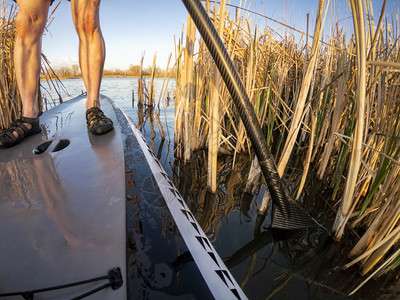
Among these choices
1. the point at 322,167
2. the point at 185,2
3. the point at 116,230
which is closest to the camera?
the point at 116,230

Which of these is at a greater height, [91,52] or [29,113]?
[91,52]

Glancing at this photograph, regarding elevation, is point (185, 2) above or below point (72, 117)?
above

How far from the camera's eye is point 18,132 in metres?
1.15

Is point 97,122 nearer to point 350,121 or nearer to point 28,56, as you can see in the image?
point 28,56

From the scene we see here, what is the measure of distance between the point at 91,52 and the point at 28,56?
375mm

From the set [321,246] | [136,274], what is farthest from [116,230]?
[321,246]

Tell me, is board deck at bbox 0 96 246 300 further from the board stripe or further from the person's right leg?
the person's right leg

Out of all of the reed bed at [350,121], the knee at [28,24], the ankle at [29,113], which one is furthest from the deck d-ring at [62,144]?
the reed bed at [350,121]

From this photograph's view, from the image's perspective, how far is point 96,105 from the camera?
4.53 ft

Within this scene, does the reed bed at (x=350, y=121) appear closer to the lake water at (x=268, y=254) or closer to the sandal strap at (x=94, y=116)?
the lake water at (x=268, y=254)

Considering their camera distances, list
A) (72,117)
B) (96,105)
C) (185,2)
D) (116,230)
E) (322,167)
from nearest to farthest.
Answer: (116,230)
(185,2)
(96,105)
(322,167)
(72,117)

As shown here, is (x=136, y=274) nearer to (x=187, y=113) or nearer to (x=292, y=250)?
(x=292, y=250)

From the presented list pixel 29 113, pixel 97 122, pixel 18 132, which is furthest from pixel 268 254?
pixel 29 113

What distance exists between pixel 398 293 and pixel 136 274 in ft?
3.04
